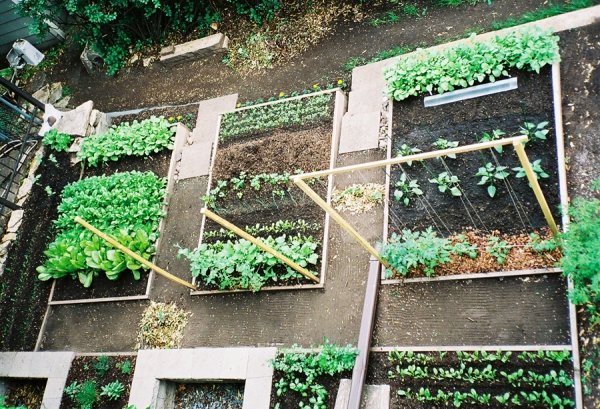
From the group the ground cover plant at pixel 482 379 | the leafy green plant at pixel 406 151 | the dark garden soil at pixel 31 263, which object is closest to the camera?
the ground cover plant at pixel 482 379

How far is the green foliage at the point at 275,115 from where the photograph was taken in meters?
6.21

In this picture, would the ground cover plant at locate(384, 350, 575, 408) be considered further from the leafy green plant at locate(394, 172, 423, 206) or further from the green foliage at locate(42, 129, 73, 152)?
the green foliage at locate(42, 129, 73, 152)

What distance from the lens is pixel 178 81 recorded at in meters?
7.91

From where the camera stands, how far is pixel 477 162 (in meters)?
4.96

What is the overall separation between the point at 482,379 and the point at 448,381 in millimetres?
291

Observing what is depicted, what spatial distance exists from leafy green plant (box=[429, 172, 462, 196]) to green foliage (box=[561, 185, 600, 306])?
1.12m

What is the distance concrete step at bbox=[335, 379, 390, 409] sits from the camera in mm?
4383

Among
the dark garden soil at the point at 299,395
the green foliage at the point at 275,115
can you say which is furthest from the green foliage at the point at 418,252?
the green foliage at the point at 275,115

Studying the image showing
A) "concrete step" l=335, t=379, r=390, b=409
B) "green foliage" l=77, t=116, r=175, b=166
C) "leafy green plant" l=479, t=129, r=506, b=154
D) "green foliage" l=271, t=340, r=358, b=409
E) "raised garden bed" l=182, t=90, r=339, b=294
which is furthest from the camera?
"green foliage" l=77, t=116, r=175, b=166

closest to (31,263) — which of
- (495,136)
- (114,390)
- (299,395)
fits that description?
(114,390)

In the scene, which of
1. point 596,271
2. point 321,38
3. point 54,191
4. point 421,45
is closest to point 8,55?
point 54,191

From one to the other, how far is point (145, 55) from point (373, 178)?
5167 millimetres

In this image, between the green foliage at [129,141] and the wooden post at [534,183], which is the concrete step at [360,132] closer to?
the wooden post at [534,183]

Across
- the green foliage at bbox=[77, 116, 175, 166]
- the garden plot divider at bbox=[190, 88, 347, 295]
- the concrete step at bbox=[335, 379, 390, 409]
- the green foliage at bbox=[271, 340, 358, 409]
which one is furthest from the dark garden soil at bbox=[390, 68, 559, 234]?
the green foliage at bbox=[77, 116, 175, 166]
